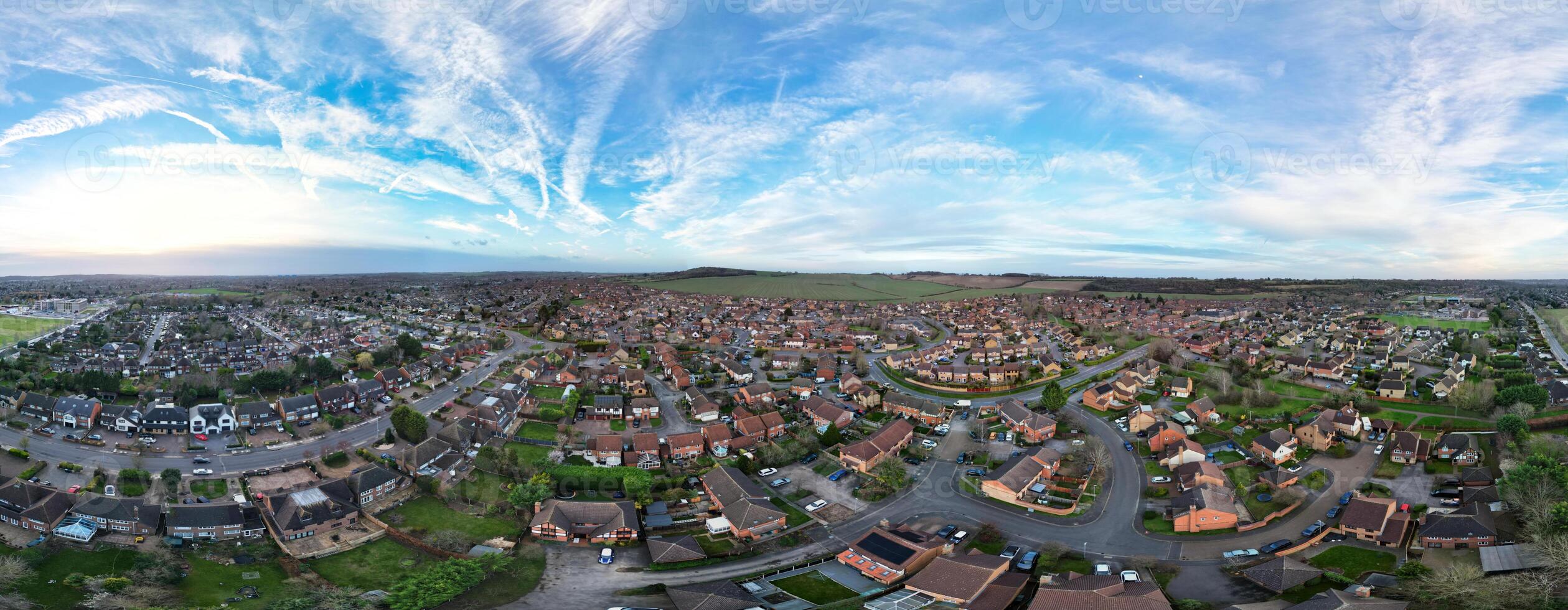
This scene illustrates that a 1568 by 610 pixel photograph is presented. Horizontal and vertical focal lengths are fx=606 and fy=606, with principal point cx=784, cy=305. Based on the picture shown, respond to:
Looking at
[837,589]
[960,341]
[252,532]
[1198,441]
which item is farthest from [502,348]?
[1198,441]

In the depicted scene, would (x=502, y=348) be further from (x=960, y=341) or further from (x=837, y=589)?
(x=837, y=589)

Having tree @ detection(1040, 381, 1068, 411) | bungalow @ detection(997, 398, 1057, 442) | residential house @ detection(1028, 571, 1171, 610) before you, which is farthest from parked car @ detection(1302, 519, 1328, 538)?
tree @ detection(1040, 381, 1068, 411)

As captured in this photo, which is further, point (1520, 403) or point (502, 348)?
point (502, 348)

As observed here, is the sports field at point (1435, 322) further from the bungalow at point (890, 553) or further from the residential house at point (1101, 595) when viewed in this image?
the bungalow at point (890, 553)

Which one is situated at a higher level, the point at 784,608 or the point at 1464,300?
the point at 1464,300

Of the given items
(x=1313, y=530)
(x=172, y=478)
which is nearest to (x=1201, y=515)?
(x=1313, y=530)

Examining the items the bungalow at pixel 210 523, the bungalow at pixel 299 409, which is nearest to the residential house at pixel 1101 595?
the bungalow at pixel 210 523
